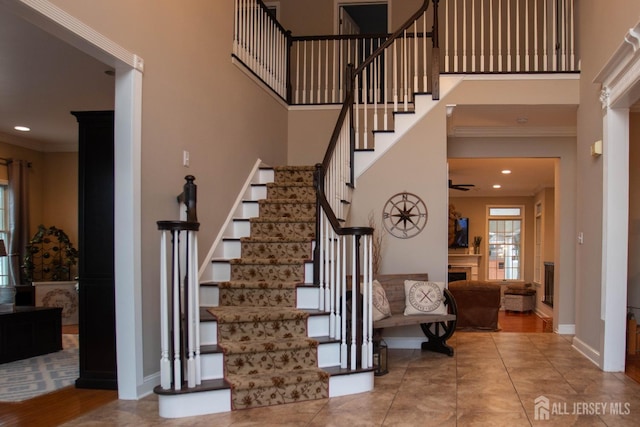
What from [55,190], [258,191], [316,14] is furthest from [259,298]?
[55,190]

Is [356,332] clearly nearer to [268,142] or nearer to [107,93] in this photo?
[268,142]

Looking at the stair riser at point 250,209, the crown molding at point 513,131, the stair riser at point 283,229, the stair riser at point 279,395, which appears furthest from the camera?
the crown molding at point 513,131

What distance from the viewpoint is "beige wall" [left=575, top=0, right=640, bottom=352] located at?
15.6 ft

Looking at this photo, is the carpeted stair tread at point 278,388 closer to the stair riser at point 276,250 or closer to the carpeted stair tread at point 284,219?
the stair riser at point 276,250

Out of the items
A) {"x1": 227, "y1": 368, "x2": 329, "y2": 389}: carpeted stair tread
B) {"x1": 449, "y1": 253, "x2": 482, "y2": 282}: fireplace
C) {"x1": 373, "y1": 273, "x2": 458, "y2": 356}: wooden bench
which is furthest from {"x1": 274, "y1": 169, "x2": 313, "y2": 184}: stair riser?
{"x1": 449, "y1": 253, "x2": 482, "y2": 282}: fireplace

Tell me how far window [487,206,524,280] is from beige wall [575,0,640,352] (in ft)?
27.6

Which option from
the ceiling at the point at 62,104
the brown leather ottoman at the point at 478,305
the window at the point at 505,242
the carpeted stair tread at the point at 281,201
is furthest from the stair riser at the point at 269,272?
the window at the point at 505,242

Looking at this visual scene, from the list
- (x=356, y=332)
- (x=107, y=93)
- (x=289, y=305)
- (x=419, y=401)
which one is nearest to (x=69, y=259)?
(x=107, y=93)

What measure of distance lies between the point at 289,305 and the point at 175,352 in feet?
3.83

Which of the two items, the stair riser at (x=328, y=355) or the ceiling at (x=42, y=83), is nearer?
the stair riser at (x=328, y=355)

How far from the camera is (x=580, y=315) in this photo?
17.8 ft

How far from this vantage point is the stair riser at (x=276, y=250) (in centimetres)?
500

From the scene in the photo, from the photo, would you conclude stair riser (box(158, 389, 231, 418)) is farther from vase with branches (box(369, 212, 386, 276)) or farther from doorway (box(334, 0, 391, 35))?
doorway (box(334, 0, 391, 35))

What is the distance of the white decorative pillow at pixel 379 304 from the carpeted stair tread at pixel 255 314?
1.06 meters
